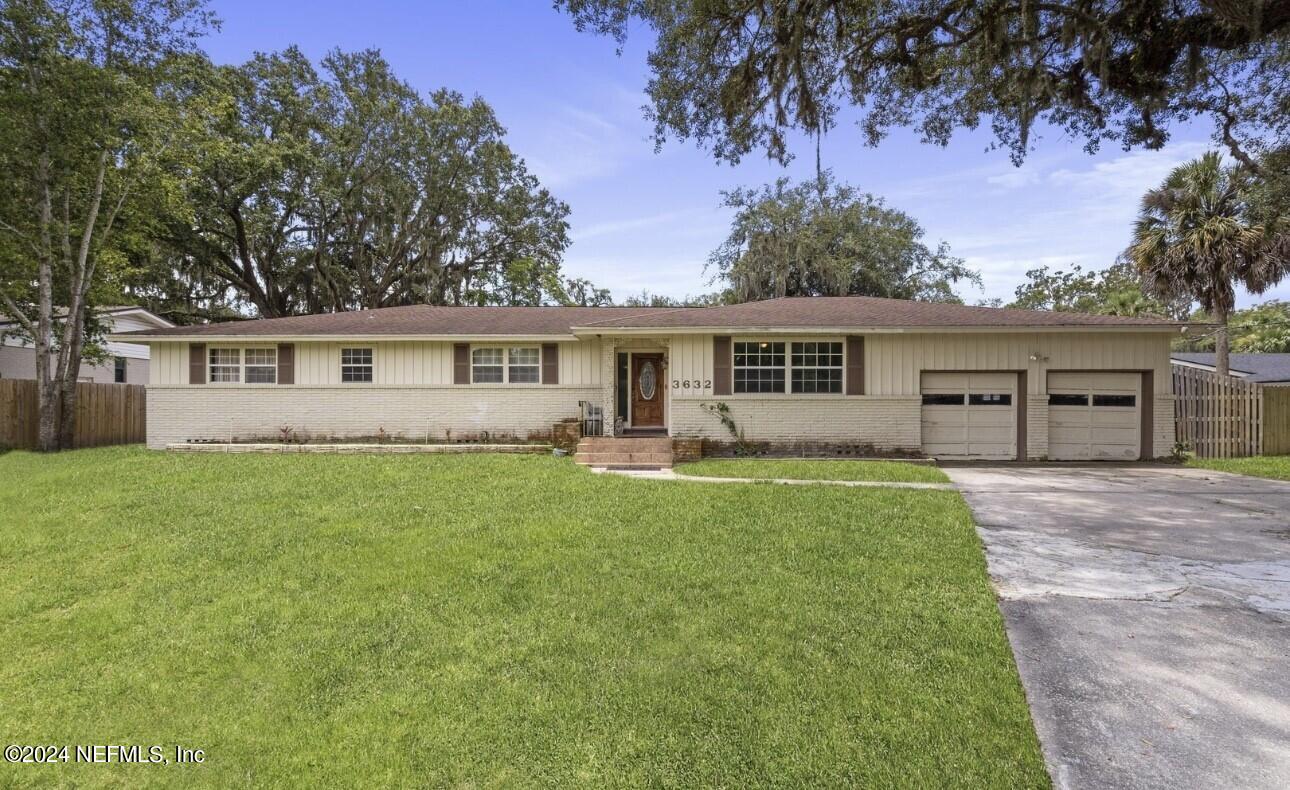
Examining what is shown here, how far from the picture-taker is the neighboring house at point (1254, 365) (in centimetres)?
2017

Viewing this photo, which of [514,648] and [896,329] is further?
[896,329]

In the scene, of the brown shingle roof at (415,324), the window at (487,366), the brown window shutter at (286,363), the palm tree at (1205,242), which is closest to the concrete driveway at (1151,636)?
the window at (487,366)

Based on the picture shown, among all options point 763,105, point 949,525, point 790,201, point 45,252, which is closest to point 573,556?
point 949,525

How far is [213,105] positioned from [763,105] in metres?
17.1

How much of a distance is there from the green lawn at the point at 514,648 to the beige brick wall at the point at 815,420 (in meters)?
5.61

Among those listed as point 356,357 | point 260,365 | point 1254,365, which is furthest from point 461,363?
point 1254,365

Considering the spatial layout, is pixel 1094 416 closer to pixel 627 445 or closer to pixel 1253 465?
pixel 1253 465

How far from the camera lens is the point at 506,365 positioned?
13398 mm

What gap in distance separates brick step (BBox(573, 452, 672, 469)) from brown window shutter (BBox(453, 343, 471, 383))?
3.80 m

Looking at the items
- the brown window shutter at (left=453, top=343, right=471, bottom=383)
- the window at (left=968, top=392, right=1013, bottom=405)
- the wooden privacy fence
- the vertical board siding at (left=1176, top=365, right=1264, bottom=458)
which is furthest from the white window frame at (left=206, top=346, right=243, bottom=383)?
the vertical board siding at (left=1176, top=365, right=1264, bottom=458)

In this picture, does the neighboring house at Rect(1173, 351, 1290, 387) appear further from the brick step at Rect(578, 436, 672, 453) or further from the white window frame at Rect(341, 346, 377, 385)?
the white window frame at Rect(341, 346, 377, 385)

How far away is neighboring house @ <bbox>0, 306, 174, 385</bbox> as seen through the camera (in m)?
17.6

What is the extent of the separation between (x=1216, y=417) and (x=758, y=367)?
9989 mm

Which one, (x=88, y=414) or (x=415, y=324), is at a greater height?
(x=415, y=324)
